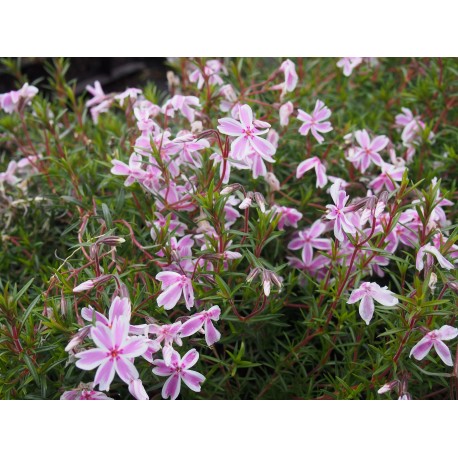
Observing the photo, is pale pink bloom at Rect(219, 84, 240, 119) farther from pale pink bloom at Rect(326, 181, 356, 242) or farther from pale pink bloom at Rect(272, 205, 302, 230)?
pale pink bloom at Rect(326, 181, 356, 242)

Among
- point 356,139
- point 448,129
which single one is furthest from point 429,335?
point 448,129

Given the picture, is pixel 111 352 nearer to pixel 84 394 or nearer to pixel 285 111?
pixel 84 394

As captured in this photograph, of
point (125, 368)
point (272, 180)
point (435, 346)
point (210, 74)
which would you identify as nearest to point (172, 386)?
Answer: point (125, 368)

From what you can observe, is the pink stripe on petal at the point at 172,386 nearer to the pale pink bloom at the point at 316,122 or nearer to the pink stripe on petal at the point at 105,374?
the pink stripe on petal at the point at 105,374

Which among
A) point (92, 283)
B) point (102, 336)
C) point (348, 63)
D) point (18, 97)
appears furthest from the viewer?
point (348, 63)

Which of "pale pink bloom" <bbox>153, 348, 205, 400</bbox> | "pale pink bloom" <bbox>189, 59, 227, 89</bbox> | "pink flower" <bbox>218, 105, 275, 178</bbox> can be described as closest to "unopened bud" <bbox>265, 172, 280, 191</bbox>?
"pink flower" <bbox>218, 105, 275, 178</bbox>

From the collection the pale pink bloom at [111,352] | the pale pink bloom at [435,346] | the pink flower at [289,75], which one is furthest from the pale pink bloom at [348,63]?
the pale pink bloom at [111,352]
